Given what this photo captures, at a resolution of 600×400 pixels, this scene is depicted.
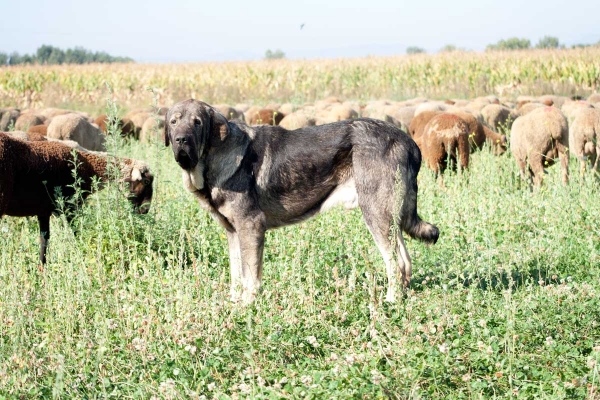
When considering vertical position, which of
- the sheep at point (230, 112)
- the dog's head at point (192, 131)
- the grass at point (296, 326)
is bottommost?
the grass at point (296, 326)

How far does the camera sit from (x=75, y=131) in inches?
591

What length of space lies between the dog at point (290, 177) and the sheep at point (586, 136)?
221 inches

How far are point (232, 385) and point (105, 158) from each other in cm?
533

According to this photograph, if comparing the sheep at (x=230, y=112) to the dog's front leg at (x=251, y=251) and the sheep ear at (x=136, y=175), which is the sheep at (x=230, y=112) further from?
the dog's front leg at (x=251, y=251)

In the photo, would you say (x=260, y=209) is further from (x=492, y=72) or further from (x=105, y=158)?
(x=492, y=72)

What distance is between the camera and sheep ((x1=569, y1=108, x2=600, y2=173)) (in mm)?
11330

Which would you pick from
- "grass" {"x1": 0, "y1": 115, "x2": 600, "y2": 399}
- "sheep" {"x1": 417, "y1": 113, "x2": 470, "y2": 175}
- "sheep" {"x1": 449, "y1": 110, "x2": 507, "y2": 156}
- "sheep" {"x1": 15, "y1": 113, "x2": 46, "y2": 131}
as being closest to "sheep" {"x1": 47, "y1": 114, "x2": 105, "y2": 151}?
"sheep" {"x1": 15, "y1": 113, "x2": 46, "y2": 131}

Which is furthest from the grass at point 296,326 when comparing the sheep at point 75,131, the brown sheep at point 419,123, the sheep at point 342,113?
the sheep at point 342,113

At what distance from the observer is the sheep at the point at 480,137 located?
44.6 ft

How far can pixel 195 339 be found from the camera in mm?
5297

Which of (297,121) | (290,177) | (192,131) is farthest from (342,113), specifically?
(192,131)

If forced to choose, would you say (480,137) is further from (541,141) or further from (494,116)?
(494,116)

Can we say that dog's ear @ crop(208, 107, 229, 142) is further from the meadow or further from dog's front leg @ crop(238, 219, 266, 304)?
the meadow

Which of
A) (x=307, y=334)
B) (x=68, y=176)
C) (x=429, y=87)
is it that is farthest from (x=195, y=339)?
(x=429, y=87)
